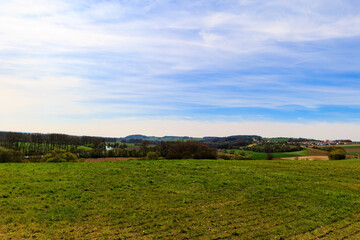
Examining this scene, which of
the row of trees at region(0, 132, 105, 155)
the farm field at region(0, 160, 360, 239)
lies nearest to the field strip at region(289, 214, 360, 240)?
the farm field at region(0, 160, 360, 239)

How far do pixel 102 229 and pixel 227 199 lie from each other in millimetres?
7888

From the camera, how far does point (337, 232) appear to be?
10398 mm

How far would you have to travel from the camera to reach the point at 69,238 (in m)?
9.52

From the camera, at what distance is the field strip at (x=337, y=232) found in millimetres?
9953

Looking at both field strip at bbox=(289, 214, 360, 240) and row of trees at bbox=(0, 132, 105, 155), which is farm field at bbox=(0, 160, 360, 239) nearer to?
field strip at bbox=(289, 214, 360, 240)

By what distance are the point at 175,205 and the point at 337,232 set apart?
26.9ft

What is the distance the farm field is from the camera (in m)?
10.2

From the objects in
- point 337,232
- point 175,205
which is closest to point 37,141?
point 175,205

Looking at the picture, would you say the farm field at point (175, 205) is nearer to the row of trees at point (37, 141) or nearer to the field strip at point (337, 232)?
the field strip at point (337, 232)

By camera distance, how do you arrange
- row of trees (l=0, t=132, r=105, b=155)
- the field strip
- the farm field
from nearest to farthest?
the field strip
the farm field
row of trees (l=0, t=132, r=105, b=155)

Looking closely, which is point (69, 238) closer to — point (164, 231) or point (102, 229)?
point (102, 229)

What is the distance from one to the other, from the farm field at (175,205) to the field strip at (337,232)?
46mm

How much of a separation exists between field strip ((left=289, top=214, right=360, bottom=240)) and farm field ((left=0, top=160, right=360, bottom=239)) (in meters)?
0.05

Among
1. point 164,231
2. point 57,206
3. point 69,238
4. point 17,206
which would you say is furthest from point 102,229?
point 17,206
